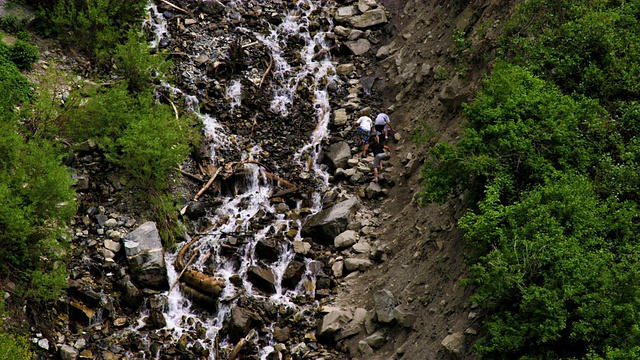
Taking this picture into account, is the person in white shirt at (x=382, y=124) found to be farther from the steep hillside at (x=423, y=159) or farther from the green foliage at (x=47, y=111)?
the green foliage at (x=47, y=111)

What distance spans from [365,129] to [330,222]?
327 cm

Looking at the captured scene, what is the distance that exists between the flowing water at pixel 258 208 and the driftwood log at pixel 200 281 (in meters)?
0.19

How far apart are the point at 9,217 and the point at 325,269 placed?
7489 mm

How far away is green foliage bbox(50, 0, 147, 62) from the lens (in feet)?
58.6

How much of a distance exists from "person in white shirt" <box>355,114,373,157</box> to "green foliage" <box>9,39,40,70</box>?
9.52 m

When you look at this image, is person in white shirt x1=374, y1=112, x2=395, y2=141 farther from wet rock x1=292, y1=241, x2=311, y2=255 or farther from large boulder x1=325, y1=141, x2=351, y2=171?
wet rock x1=292, y1=241, x2=311, y2=255

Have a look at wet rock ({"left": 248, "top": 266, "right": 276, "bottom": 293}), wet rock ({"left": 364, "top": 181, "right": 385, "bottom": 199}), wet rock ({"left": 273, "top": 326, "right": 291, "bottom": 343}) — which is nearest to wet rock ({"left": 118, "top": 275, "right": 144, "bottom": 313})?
wet rock ({"left": 248, "top": 266, "right": 276, "bottom": 293})

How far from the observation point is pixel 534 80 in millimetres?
12578

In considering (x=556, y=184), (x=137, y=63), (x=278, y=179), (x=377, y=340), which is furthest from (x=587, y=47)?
(x=137, y=63)

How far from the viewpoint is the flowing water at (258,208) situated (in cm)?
1473

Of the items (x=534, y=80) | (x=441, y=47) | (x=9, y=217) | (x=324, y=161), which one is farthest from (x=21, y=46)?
(x=534, y=80)

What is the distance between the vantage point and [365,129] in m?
17.7

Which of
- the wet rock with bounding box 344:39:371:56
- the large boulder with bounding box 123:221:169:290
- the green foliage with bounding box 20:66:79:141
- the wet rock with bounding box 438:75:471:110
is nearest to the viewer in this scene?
the large boulder with bounding box 123:221:169:290

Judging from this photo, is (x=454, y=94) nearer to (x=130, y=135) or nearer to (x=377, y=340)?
(x=377, y=340)
